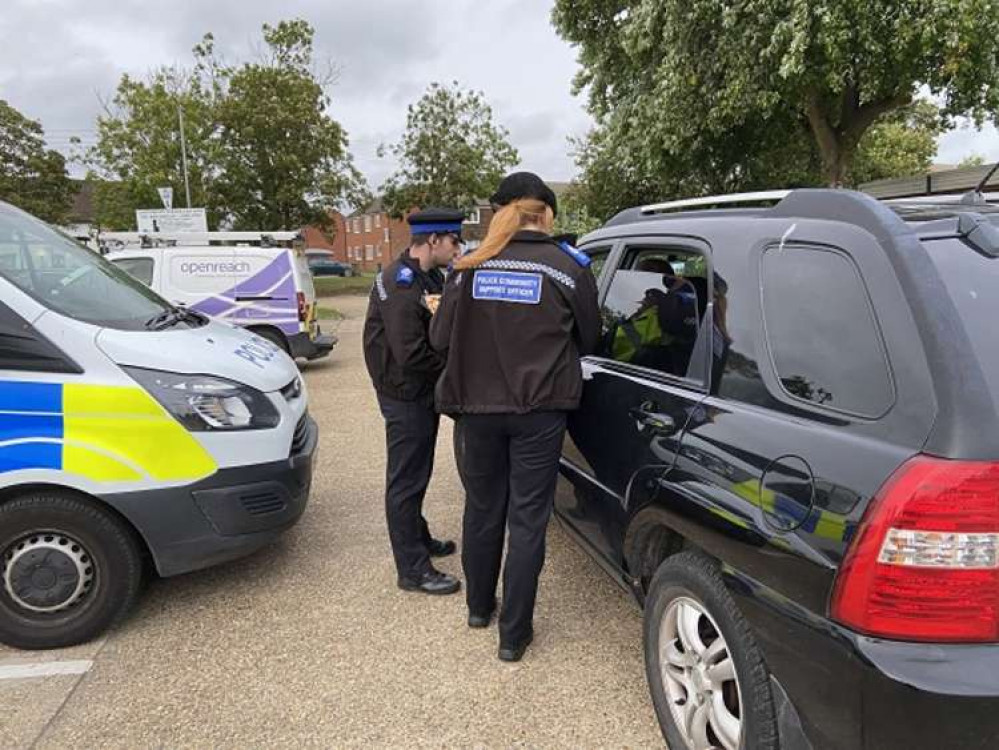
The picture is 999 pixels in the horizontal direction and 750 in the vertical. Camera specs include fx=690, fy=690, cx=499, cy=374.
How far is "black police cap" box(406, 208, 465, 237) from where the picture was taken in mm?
3266

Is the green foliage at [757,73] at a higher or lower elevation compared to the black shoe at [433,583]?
higher

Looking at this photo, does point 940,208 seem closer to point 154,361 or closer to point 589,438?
point 589,438

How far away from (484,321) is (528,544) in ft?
2.99

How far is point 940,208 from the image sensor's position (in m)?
2.15

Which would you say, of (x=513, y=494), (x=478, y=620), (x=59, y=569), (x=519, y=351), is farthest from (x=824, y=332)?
(x=59, y=569)

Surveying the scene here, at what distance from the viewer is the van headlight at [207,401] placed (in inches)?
119

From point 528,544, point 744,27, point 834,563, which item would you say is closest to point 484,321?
point 528,544

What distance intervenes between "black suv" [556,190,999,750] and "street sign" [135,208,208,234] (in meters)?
16.5

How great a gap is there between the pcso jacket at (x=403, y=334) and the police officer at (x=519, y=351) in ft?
1.26

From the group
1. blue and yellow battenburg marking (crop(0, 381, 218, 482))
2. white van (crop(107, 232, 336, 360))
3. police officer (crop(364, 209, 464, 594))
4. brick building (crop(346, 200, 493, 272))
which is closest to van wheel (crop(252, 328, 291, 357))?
white van (crop(107, 232, 336, 360))

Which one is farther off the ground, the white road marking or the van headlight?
the van headlight

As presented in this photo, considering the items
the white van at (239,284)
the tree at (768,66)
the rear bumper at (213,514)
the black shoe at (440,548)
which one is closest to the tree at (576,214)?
the tree at (768,66)

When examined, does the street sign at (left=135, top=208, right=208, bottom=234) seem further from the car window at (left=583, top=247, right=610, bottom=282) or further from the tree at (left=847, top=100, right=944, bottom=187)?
the tree at (left=847, top=100, right=944, bottom=187)

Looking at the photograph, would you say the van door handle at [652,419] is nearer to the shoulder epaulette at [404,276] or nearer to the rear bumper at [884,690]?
Result: the rear bumper at [884,690]
